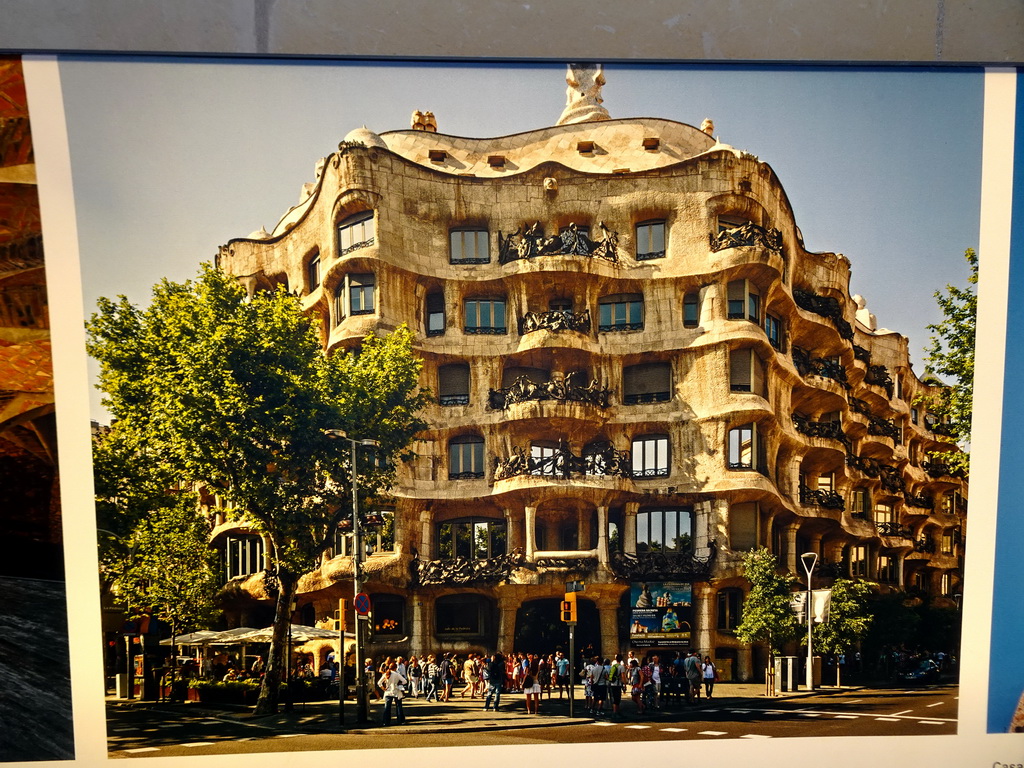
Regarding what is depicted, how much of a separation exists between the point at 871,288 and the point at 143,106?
5.83 meters

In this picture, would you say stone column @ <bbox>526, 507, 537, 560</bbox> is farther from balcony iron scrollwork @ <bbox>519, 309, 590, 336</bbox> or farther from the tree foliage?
the tree foliage

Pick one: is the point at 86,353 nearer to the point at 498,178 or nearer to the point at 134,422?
the point at 134,422

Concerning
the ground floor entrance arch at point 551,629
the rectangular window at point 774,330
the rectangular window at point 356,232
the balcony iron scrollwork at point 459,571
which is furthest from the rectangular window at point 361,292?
the rectangular window at point 774,330

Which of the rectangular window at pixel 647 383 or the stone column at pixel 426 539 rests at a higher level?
the rectangular window at pixel 647 383

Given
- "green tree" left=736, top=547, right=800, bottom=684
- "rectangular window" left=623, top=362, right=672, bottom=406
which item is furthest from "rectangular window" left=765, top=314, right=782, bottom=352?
"green tree" left=736, top=547, right=800, bottom=684

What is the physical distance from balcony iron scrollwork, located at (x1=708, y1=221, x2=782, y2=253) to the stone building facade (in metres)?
0.02

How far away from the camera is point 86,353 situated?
309 inches

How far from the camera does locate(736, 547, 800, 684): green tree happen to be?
856 cm

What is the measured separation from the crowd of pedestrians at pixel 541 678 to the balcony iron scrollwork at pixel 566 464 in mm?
1463

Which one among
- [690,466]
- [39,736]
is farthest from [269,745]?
[690,466]

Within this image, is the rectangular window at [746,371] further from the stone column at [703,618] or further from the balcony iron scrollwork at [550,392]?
the stone column at [703,618]

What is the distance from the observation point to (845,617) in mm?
8875

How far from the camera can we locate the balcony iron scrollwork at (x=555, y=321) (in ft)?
28.6

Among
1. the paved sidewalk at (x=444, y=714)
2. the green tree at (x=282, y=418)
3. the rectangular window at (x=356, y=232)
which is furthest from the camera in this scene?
the green tree at (x=282, y=418)
